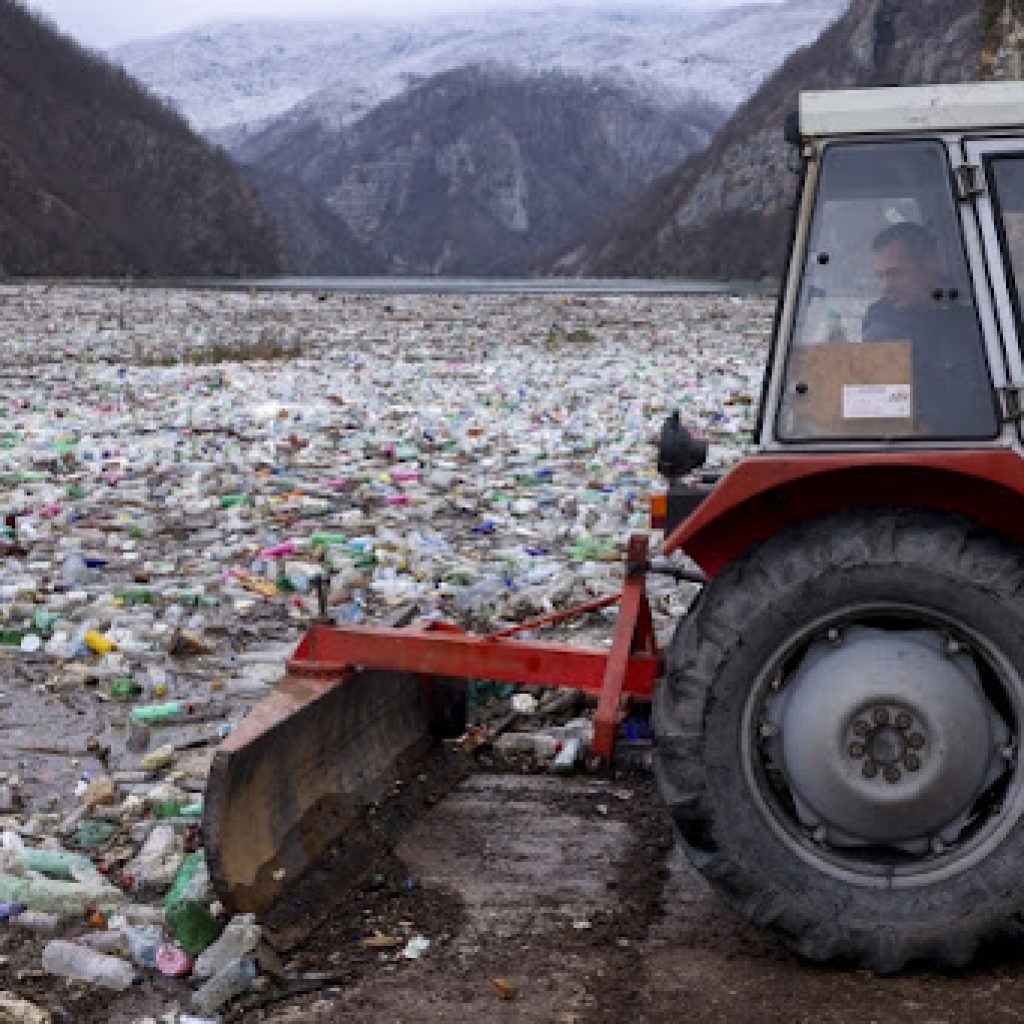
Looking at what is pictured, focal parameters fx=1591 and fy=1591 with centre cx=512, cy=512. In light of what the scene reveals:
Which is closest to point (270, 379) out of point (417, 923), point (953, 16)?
point (417, 923)

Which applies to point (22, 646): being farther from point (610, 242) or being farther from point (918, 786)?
point (610, 242)

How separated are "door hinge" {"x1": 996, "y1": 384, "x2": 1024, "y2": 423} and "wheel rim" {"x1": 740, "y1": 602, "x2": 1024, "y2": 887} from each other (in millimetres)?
453

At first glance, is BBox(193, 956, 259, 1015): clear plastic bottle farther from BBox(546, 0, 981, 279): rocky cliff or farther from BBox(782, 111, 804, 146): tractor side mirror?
BBox(546, 0, 981, 279): rocky cliff

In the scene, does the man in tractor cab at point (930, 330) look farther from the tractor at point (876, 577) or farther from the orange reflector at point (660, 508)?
the orange reflector at point (660, 508)

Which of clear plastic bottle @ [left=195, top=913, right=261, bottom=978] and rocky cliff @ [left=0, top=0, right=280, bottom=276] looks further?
rocky cliff @ [left=0, top=0, right=280, bottom=276]

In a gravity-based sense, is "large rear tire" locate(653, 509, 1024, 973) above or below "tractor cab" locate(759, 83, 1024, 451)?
below

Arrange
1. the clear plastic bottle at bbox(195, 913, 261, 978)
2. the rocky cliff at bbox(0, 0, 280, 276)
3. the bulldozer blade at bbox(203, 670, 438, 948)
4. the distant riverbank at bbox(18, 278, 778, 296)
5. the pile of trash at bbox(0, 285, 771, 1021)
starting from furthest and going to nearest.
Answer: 1. the rocky cliff at bbox(0, 0, 280, 276)
2. the distant riverbank at bbox(18, 278, 778, 296)
3. the pile of trash at bbox(0, 285, 771, 1021)
4. the bulldozer blade at bbox(203, 670, 438, 948)
5. the clear plastic bottle at bbox(195, 913, 261, 978)

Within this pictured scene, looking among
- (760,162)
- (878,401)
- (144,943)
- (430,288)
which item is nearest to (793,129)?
(878,401)

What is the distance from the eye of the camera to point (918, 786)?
330cm

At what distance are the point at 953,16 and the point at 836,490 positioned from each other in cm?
11844

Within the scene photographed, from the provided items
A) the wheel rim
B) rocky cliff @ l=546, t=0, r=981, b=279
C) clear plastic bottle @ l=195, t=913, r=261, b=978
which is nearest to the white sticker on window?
the wheel rim

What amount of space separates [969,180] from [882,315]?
1.10ft

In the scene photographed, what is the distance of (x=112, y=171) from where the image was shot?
364 feet

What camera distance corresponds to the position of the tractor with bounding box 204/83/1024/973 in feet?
10.8
